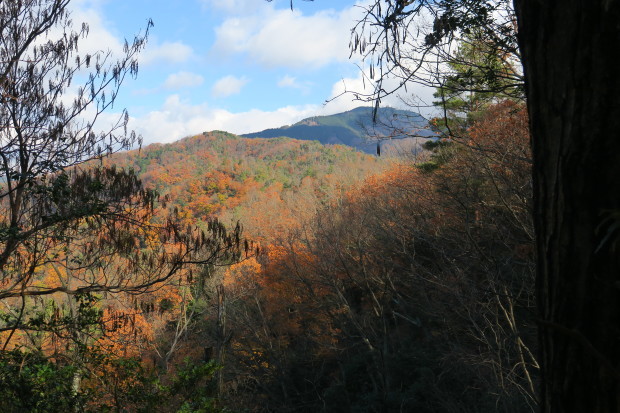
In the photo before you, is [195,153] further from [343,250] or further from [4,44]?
[4,44]

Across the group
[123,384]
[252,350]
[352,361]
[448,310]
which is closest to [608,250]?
[123,384]

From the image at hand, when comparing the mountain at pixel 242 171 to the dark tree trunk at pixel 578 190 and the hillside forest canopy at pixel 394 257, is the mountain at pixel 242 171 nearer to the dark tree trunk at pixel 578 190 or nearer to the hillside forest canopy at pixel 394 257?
the hillside forest canopy at pixel 394 257

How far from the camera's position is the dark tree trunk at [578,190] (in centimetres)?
82

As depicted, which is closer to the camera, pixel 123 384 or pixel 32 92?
pixel 32 92

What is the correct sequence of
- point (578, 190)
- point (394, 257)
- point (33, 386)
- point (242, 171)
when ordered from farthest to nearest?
point (242, 171) < point (394, 257) < point (33, 386) < point (578, 190)

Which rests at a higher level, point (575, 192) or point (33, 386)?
point (575, 192)

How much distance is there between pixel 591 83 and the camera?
84 cm

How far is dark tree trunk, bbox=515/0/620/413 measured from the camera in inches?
→ 32.4

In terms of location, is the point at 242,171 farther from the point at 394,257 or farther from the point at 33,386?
the point at 33,386

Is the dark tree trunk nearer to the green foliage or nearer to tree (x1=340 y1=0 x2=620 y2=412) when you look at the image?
tree (x1=340 y1=0 x2=620 y2=412)

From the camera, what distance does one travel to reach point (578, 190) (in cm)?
87

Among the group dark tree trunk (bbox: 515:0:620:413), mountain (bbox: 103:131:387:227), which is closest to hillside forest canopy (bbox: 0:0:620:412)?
dark tree trunk (bbox: 515:0:620:413)

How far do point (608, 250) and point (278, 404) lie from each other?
15127 millimetres

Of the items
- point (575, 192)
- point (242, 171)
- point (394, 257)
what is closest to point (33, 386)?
point (575, 192)
